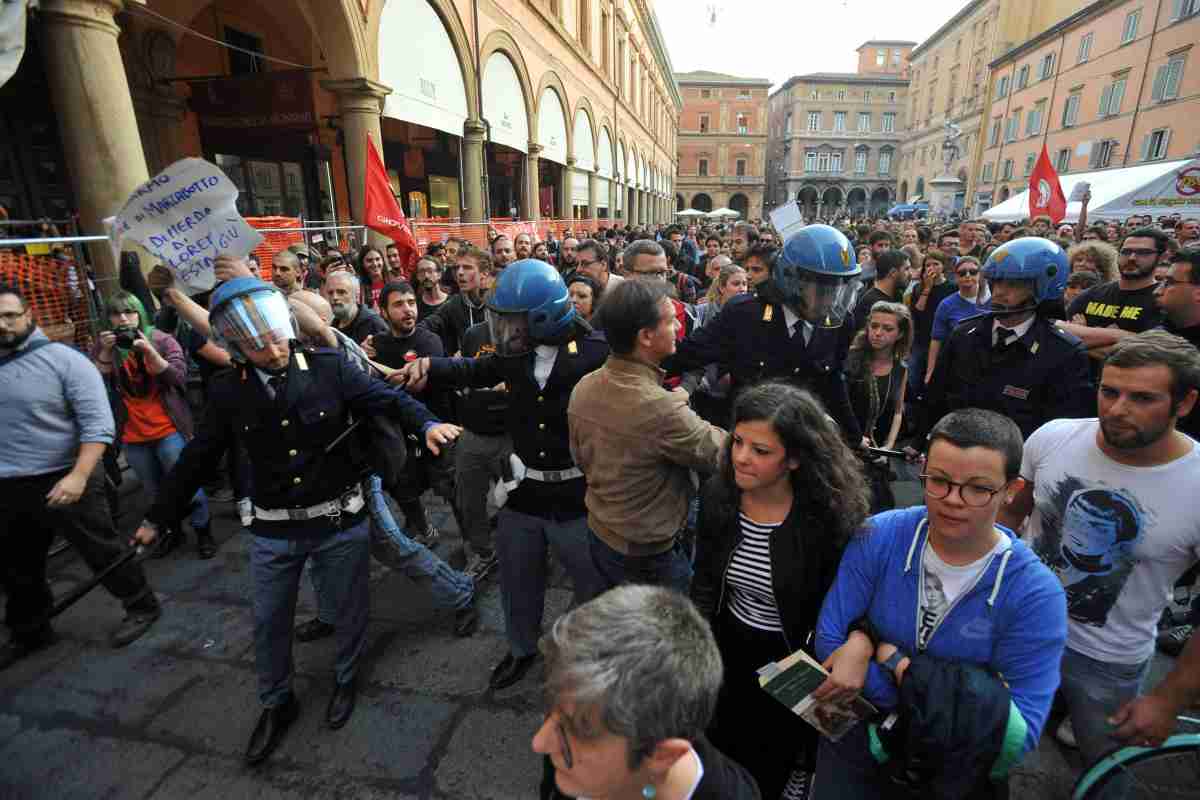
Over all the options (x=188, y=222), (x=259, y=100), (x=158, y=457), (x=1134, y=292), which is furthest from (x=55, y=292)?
(x=1134, y=292)

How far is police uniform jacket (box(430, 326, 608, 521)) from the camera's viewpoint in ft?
8.64

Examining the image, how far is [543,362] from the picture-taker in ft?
8.76

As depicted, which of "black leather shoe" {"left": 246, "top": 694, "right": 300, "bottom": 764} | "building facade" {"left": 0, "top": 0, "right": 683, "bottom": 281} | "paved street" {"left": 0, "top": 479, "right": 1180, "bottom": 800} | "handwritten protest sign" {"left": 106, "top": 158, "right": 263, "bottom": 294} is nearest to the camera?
"paved street" {"left": 0, "top": 479, "right": 1180, "bottom": 800}

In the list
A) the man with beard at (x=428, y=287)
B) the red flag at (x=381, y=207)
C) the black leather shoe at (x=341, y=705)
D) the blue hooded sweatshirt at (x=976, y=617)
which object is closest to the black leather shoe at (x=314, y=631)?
the black leather shoe at (x=341, y=705)

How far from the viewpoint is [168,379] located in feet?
13.4

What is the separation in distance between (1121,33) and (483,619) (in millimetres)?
44078

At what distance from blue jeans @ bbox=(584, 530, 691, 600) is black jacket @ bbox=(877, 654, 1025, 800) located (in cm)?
102

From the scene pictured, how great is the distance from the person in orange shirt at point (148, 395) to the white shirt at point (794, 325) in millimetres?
4097

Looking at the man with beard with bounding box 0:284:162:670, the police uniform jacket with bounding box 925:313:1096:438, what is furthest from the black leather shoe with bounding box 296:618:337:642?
the police uniform jacket with bounding box 925:313:1096:438

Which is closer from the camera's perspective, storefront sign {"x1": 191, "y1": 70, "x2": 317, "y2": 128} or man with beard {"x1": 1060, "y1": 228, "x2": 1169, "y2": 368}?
man with beard {"x1": 1060, "y1": 228, "x2": 1169, "y2": 368}

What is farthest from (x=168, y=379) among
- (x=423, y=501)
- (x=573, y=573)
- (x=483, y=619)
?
(x=573, y=573)

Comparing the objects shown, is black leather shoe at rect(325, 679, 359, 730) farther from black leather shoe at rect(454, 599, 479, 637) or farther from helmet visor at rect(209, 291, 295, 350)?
helmet visor at rect(209, 291, 295, 350)

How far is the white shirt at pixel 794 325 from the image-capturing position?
10.0ft

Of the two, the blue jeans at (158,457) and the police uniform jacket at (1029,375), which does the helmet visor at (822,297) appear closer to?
the police uniform jacket at (1029,375)
